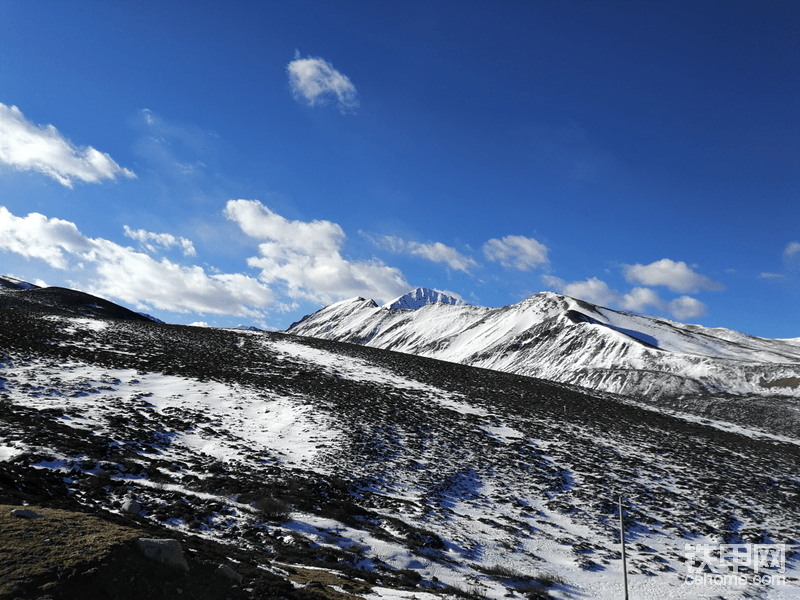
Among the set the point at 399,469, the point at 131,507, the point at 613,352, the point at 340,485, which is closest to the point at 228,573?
the point at 131,507

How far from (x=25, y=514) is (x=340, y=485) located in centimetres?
1160

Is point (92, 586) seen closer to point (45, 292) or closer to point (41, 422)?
point (41, 422)

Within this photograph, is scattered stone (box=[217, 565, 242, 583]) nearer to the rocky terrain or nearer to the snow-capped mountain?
the rocky terrain

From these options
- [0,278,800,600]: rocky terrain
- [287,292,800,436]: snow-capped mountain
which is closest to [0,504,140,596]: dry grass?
[0,278,800,600]: rocky terrain

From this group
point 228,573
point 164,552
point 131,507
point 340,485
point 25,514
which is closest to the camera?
point 164,552

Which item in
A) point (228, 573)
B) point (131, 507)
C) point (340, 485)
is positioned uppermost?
point (228, 573)

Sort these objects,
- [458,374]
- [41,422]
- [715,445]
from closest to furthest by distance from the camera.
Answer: [41,422], [715,445], [458,374]

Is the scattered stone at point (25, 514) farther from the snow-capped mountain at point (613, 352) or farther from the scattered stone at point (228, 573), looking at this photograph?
the snow-capped mountain at point (613, 352)

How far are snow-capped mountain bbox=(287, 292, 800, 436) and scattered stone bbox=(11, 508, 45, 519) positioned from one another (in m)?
65.4

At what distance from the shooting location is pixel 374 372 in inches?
1639

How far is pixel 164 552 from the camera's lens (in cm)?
707

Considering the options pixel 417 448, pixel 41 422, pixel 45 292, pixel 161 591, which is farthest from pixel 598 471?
pixel 45 292

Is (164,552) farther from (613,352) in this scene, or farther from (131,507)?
(613,352)

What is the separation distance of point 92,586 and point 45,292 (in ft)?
340
